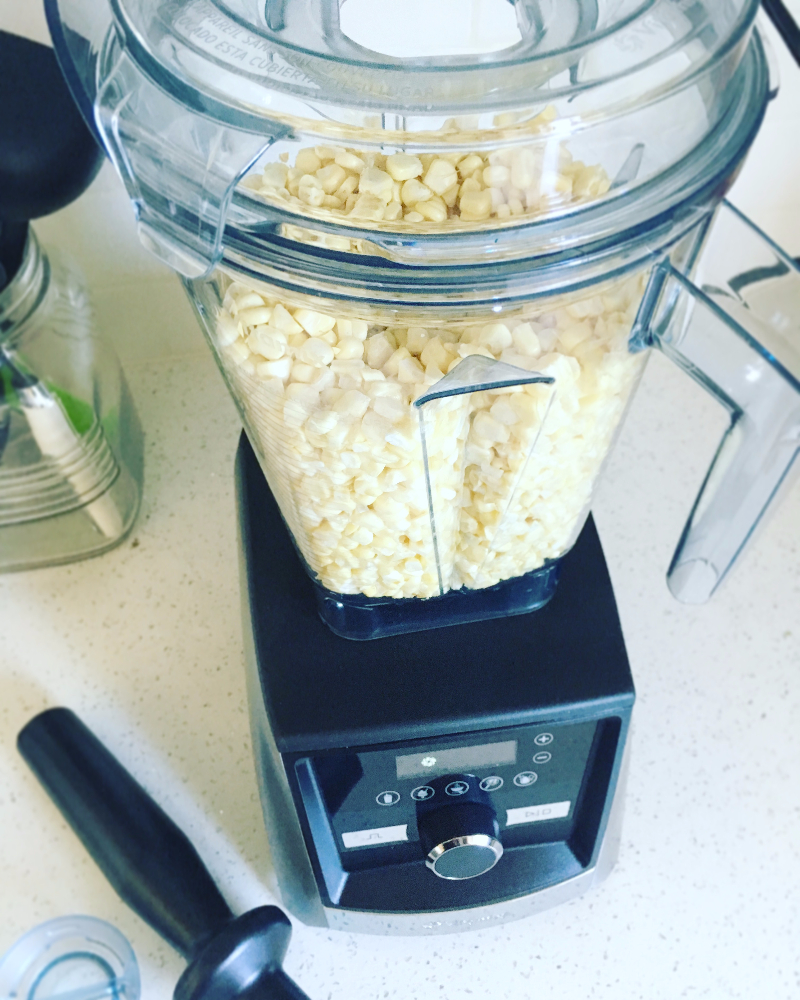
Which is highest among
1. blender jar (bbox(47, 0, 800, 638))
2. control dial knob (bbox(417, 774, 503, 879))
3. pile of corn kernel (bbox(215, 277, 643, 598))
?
blender jar (bbox(47, 0, 800, 638))

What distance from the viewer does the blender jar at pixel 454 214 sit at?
0.33 meters

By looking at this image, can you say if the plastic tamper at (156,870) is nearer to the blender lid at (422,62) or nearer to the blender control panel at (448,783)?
the blender control panel at (448,783)

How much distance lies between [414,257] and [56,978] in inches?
20.0

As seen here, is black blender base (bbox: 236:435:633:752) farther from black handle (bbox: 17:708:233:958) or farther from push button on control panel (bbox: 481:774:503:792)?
black handle (bbox: 17:708:233:958)

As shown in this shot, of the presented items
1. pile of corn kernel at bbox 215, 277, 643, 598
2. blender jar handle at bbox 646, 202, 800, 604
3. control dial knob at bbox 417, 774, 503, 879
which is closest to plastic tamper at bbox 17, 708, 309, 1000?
control dial knob at bbox 417, 774, 503, 879

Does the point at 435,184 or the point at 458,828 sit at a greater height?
the point at 435,184

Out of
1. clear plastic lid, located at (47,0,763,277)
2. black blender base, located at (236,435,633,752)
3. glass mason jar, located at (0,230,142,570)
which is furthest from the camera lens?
glass mason jar, located at (0,230,142,570)

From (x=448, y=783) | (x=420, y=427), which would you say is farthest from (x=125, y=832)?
(x=420, y=427)

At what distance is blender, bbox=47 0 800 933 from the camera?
335 millimetres

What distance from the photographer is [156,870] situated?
0.55 metres

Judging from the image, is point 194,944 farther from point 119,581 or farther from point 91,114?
point 91,114

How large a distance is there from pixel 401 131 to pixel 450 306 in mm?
70

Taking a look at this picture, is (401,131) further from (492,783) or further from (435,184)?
(492,783)

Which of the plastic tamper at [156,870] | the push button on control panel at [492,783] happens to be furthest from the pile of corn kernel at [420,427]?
the plastic tamper at [156,870]
